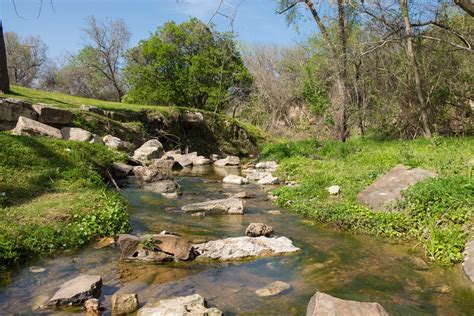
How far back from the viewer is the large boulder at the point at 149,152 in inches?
654

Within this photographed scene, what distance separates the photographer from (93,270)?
5.14m

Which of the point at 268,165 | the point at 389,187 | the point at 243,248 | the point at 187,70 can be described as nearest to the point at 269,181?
the point at 268,165

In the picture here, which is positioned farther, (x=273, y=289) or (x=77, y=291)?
(x=273, y=289)

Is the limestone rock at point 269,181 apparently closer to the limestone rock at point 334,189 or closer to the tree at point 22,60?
the limestone rock at point 334,189

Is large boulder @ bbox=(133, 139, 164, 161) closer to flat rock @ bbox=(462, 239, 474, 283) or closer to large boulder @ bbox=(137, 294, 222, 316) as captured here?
large boulder @ bbox=(137, 294, 222, 316)

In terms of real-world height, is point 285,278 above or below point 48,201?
below

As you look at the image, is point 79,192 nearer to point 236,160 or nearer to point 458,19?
point 236,160

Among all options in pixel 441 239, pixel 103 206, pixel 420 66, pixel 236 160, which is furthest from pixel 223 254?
pixel 420 66

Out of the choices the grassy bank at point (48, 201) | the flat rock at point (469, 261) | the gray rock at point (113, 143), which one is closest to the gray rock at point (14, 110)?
the gray rock at point (113, 143)

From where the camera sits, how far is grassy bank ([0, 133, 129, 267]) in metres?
5.71

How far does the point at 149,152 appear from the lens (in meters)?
17.2

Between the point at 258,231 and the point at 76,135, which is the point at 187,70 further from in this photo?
the point at 258,231

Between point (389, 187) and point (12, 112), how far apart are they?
479 inches

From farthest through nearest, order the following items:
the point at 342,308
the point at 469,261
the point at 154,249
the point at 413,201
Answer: the point at 413,201 → the point at 154,249 → the point at 469,261 → the point at 342,308
